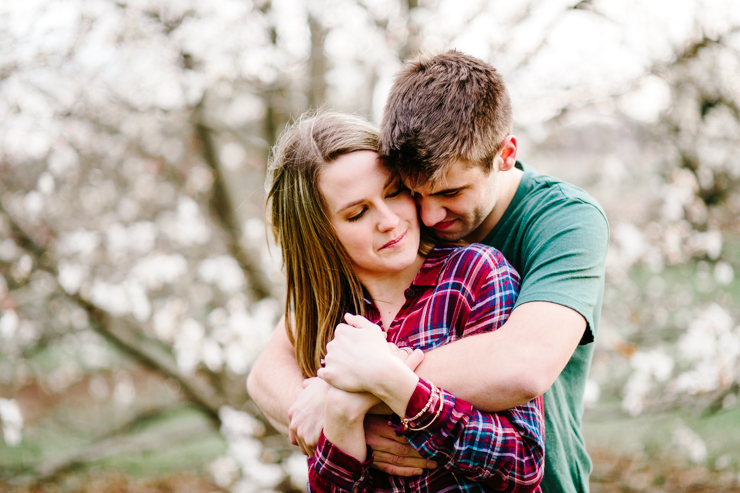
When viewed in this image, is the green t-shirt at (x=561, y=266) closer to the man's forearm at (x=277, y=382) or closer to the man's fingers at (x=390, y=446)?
the man's fingers at (x=390, y=446)

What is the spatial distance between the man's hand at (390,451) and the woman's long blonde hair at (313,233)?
363 mm

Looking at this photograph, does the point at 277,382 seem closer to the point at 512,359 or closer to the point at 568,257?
the point at 512,359

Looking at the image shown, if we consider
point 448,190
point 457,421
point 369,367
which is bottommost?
point 457,421

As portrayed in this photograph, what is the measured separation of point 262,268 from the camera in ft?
15.8

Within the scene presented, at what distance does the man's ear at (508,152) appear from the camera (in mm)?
1776

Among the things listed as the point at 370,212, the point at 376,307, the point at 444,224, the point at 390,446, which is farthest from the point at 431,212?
the point at 390,446

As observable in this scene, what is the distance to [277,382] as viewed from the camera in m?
1.89

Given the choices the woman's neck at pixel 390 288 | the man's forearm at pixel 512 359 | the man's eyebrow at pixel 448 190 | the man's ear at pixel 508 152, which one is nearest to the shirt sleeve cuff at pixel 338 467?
the man's forearm at pixel 512 359

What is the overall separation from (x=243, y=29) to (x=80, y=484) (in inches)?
214

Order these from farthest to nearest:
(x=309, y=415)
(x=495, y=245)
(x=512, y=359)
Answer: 1. (x=495, y=245)
2. (x=309, y=415)
3. (x=512, y=359)

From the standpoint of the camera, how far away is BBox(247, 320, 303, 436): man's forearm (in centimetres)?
181

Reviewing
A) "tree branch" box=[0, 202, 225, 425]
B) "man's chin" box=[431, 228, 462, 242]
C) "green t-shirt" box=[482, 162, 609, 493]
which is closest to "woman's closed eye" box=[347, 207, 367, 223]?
"man's chin" box=[431, 228, 462, 242]

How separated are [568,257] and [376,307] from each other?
61cm

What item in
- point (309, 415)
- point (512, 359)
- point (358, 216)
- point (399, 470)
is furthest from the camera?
point (358, 216)
